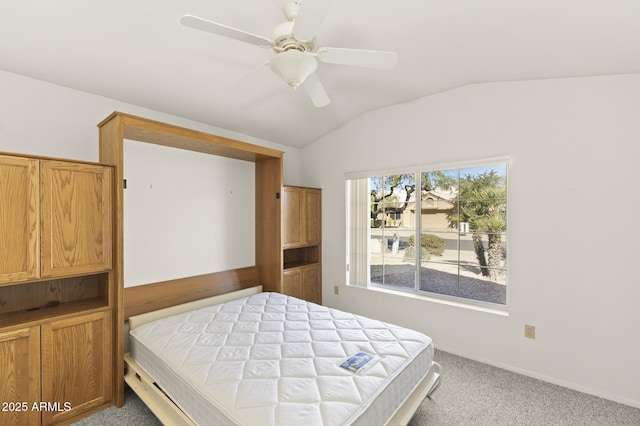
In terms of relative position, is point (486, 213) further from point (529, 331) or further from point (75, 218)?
point (75, 218)

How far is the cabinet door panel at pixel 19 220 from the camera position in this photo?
179 cm

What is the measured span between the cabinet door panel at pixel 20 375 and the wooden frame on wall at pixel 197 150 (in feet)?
1.43

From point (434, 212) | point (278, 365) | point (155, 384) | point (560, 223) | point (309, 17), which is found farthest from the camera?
point (434, 212)

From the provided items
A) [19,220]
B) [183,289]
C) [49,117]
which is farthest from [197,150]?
[19,220]

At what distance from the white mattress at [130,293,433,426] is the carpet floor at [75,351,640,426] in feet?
1.22

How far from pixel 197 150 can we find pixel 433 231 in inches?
108

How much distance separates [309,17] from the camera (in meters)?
1.40

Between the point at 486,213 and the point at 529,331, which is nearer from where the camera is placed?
the point at 529,331

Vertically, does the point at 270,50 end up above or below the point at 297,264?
above

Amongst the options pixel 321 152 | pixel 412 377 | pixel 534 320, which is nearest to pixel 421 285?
pixel 534 320

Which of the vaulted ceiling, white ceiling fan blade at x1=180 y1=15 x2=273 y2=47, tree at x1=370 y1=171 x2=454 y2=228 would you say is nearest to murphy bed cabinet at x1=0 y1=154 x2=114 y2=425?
the vaulted ceiling

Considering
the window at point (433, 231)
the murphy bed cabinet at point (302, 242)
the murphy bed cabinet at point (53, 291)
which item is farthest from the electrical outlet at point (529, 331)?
the murphy bed cabinet at point (53, 291)

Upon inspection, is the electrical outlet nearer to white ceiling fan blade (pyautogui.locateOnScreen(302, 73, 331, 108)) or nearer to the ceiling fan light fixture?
white ceiling fan blade (pyautogui.locateOnScreen(302, 73, 331, 108))

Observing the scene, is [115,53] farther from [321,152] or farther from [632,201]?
[632,201]
